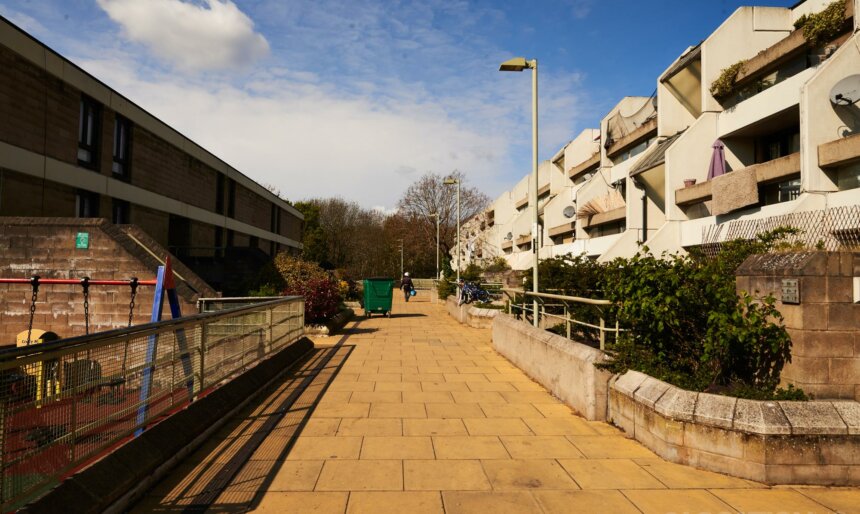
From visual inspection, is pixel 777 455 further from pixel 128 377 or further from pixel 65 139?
pixel 65 139

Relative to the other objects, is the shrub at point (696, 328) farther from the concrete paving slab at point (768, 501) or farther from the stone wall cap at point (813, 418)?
the concrete paving slab at point (768, 501)

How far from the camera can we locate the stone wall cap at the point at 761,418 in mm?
4207

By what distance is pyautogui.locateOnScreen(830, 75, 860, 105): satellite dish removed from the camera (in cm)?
1590

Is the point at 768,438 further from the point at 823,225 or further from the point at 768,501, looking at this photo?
the point at 823,225

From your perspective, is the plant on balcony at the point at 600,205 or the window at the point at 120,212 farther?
the plant on balcony at the point at 600,205

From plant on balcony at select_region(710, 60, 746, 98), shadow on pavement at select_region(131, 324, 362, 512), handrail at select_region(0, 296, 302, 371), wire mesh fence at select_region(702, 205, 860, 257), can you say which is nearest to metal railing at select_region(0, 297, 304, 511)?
handrail at select_region(0, 296, 302, 371)

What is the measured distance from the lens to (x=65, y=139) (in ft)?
56.2

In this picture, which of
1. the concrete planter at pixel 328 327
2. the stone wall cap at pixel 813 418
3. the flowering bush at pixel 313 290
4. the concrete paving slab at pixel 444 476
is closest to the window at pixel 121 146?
the flowering bush at pixel 313 290

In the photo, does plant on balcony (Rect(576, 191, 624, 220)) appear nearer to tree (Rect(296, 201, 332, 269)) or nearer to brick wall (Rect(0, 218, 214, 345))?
brick wall (Rect(0, 218, 214, 345))

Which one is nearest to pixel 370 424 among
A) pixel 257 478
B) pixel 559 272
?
pixel 257 478

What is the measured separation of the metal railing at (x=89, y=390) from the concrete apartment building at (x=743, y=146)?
48.9 ft

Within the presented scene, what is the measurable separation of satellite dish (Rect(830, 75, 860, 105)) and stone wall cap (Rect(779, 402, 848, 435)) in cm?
1630

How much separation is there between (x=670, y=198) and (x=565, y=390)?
2085 cm

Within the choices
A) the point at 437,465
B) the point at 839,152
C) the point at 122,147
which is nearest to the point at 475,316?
the point at 839,152
